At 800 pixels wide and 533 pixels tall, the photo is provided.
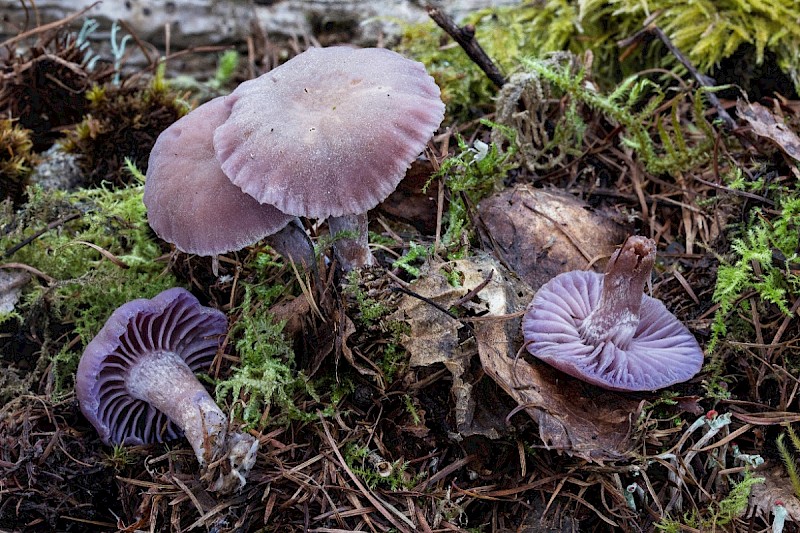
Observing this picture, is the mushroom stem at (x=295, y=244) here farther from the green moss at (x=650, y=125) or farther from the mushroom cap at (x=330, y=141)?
the green moss at (x=650, y=125)

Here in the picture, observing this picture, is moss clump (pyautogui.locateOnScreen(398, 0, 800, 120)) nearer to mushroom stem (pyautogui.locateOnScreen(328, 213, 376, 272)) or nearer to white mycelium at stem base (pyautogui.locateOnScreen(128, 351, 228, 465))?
mushroom stem (pyautogui.locateOnScreen(328, 213, 376, 272))

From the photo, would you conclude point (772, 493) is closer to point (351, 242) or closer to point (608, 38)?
point (351, 242)

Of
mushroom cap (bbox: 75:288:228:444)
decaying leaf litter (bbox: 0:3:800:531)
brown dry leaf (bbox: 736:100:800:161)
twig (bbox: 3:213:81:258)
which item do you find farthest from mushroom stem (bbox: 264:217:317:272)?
brown dry leaf (bbox: 736:100:800:161)

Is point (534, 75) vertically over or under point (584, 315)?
over

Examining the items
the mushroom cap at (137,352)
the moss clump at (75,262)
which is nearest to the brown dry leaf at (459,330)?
the mushroom cap at (137,352)

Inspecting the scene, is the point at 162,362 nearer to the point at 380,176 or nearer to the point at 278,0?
the point at 380,176

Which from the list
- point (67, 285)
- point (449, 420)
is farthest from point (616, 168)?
point (67, 285)

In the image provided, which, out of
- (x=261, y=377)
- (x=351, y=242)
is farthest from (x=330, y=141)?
(x=261, y=377)
